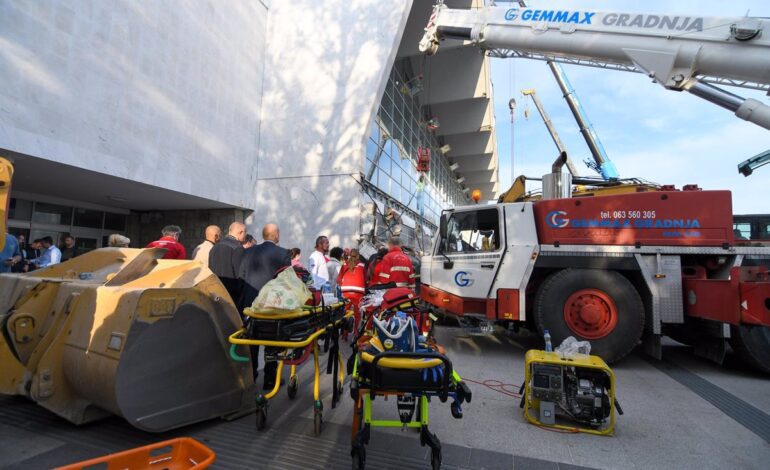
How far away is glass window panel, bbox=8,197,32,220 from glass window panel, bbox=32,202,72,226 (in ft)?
0.47

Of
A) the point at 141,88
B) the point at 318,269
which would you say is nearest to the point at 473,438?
the point at 318,269

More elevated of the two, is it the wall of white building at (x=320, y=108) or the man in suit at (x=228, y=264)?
the wall of white building at (x=320, y=108)

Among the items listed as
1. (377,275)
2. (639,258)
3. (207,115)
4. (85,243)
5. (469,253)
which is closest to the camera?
(639,258)

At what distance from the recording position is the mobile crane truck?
4875 millimetres

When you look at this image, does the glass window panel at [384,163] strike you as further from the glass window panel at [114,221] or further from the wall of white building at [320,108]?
the glass window panel at [114,221]

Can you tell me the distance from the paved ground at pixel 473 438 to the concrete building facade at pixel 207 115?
5437 mm

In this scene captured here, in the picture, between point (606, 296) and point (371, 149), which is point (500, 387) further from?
point (371, 149)

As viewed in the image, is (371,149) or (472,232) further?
(371,149)

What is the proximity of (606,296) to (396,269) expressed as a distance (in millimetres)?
2920

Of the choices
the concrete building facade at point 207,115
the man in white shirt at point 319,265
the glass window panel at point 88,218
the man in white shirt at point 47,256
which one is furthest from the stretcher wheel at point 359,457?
the glass window panel at point 88,218

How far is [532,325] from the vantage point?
6.04m

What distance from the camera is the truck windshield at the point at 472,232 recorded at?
5.70 m

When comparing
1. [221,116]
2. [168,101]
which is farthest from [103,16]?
[221,116]

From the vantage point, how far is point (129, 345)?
102 inches
